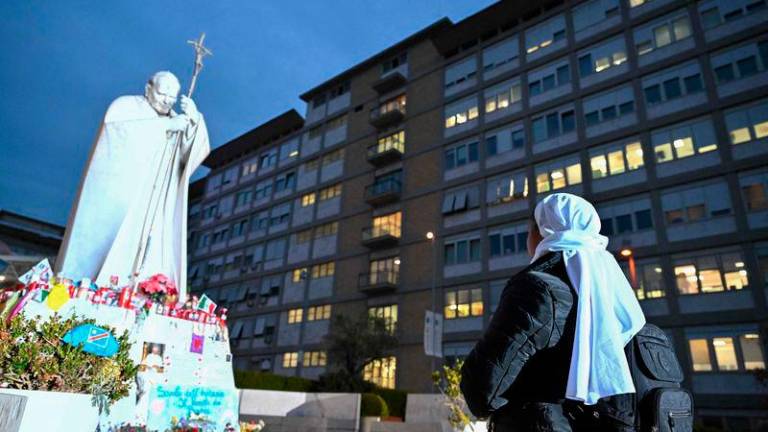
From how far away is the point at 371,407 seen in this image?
17.7 meters

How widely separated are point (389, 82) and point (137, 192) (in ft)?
98.2

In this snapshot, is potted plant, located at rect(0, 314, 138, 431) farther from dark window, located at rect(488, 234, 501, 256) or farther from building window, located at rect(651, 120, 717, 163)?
building window, located at rect(651, 120, 717, 163)

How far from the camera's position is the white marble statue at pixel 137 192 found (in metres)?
11.0

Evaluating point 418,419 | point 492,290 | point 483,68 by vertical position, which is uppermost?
point 483,68

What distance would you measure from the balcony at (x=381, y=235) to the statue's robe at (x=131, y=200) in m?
21.9

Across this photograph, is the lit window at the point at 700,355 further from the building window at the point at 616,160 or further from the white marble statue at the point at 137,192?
the white marble statue at the point at 137,192

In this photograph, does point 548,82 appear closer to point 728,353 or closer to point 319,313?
point 728,353

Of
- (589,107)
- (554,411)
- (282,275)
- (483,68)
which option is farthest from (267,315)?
(554,411)

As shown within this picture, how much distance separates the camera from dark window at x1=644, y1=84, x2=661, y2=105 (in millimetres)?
25719

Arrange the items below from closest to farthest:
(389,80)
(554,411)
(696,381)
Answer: (554,411)
(696,381)
(389,80)

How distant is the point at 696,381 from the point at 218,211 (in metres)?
45.8

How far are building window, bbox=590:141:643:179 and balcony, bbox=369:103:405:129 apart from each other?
15402 mm

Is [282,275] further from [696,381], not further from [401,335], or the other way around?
[696,381]

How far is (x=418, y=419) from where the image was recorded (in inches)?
596
